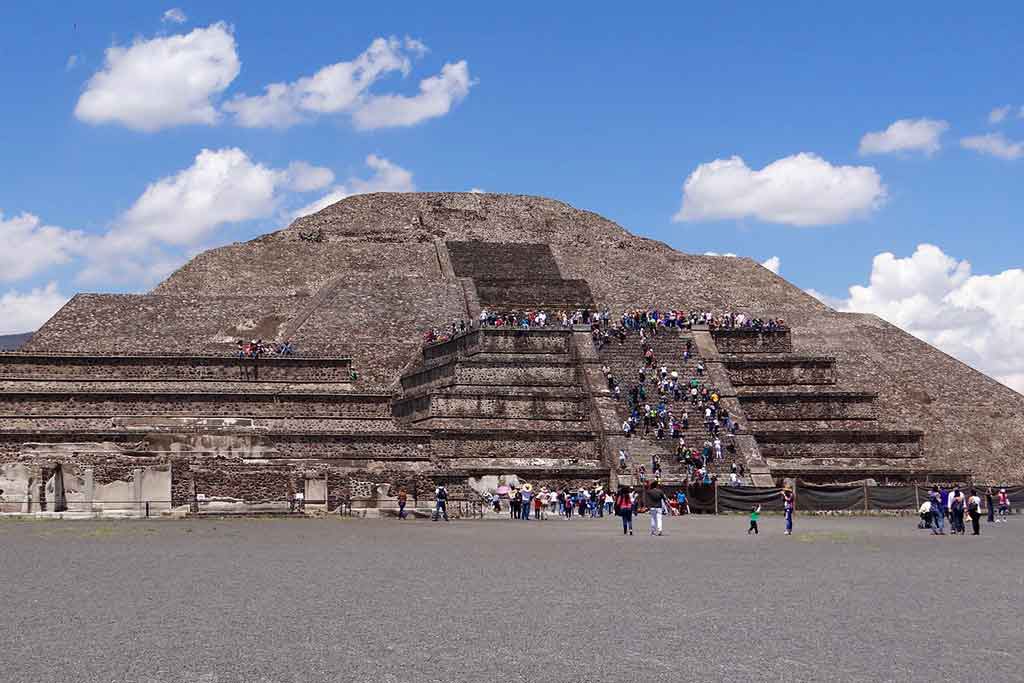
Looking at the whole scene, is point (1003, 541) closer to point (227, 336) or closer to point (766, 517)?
point (766, 517)

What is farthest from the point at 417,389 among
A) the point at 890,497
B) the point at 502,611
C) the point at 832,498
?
the point at 502,611

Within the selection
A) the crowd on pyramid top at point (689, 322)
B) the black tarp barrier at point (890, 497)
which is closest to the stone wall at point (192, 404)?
the crowd on pyramid top at point (689, 322)

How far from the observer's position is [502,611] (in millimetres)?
11570

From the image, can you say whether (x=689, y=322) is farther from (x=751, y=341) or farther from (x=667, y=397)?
(x=667, y=397)

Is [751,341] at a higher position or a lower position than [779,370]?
higher

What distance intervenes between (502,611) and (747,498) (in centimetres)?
2218

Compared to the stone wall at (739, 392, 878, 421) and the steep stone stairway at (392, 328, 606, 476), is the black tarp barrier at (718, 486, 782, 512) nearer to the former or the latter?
the steep stone stairway at (392, 328, 606, 476)

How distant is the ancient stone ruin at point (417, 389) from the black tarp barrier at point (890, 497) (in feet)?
9.82

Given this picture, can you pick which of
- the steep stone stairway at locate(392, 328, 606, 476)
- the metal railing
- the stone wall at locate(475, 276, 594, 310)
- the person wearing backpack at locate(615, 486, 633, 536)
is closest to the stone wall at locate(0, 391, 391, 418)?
the steep stone stairway at locate(392, 328, 606, 476)

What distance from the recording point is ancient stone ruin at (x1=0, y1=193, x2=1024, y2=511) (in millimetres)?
32531

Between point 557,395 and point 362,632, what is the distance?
2840 centimetres

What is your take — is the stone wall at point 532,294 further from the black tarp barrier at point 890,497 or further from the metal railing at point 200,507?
the metal railing at point 200,507

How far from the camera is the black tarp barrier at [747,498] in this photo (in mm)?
32812

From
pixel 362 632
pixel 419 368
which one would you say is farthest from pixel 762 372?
pixel 362 632
